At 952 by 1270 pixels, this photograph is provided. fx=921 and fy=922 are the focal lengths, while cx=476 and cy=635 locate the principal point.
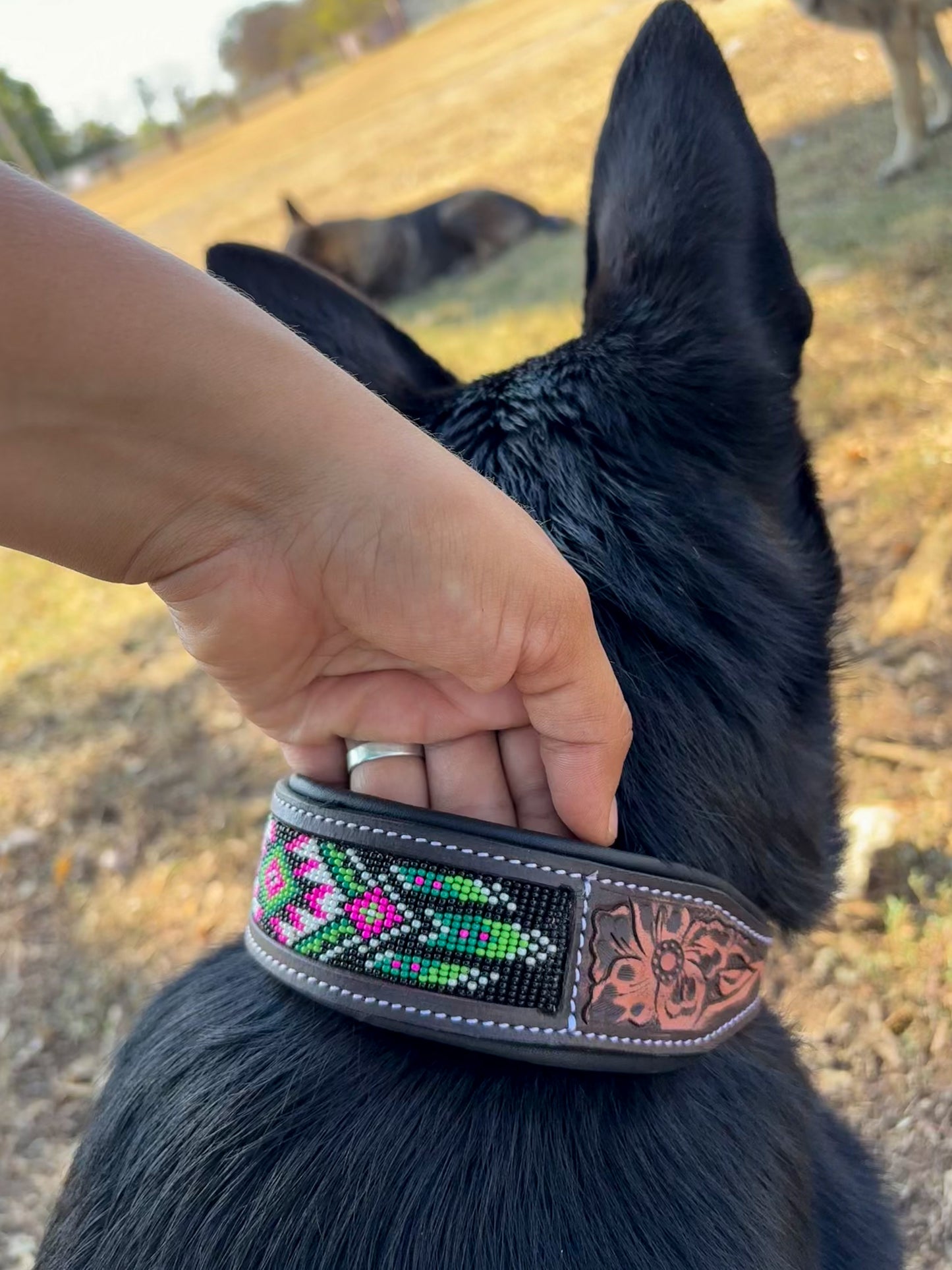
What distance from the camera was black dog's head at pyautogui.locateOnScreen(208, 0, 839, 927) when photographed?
101 cm

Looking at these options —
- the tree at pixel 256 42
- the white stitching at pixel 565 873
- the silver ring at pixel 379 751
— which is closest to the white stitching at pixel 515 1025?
the white stitching at pixel 565 873

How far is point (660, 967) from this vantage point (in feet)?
3.02

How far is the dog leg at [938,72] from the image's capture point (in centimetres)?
447

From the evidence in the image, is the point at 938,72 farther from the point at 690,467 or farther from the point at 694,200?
the point at 690,467

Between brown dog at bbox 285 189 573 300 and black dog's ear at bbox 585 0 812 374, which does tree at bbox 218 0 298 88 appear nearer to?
brown dog at bbox 285 189 573 300

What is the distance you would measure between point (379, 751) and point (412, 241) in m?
7.73

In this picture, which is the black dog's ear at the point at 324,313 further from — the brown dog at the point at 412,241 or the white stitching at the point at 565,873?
the brown dog at the point at 412,241

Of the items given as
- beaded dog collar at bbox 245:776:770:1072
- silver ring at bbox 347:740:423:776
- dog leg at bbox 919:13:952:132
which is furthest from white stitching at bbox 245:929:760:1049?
dog leg at bbox 919:13:952:132

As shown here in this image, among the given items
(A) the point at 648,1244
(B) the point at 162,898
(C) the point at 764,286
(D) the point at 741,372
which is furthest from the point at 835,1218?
(B) the point at 162,898

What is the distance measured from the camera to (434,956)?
0.86 metres

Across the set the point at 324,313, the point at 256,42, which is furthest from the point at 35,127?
the point at 324,313

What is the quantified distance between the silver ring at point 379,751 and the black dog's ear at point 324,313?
45 cm

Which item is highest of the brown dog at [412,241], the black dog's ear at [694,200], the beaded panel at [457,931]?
the black dog's ear at [694,200]

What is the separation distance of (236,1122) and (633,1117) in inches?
16.0
